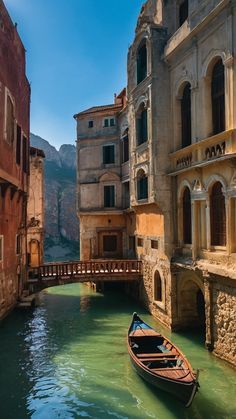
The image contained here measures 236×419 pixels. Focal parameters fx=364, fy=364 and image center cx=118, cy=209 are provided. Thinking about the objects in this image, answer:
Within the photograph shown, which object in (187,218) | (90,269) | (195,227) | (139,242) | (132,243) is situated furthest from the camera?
(132,243)

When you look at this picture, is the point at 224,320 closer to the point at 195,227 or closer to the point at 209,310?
the point at 209,310

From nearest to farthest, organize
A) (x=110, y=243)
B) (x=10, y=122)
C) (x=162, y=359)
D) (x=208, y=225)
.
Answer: (x=162, y=359), (x=208, y=225), (x=10, y=122), (x=110, y=243)

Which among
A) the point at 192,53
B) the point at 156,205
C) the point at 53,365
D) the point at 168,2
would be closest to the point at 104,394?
the point at 53,365

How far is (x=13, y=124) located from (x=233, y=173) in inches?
442

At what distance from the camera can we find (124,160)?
26859 millimetres

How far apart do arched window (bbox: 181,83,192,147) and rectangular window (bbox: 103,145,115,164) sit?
11563mm

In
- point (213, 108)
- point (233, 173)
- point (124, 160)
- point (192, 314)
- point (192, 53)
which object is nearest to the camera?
point (233, 173)

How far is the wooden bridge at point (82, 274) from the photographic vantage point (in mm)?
20802

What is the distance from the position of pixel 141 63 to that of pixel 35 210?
44.5ft

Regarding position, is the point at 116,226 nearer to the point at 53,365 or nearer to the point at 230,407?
the point at 53,365

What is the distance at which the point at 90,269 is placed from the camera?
69.8 ft

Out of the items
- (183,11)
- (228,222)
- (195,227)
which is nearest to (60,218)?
(183,11)

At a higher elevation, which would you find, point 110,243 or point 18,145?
point 18,145

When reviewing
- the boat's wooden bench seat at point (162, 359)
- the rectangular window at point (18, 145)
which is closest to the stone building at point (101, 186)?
the rectangular window at point (18, 145)
